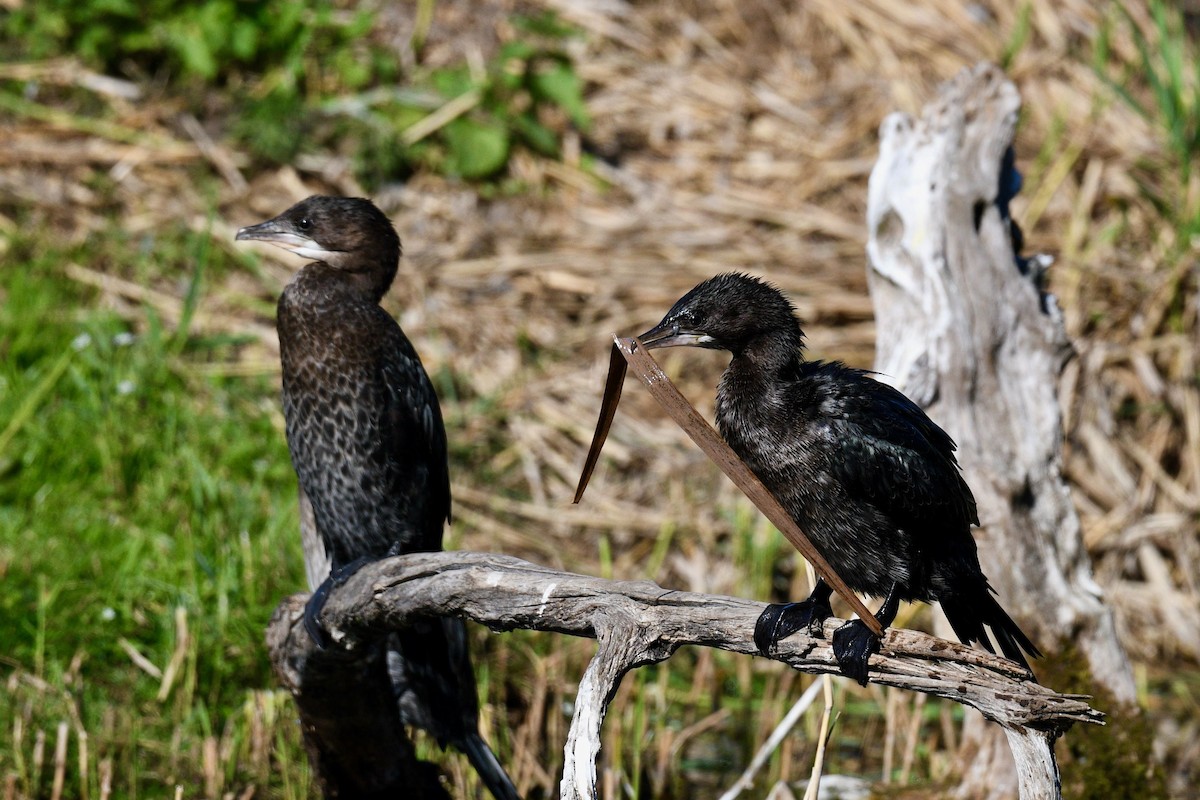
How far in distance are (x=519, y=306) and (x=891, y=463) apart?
4.01 meters

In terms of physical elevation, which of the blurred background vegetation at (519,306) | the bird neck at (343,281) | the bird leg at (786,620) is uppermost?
the bird leg at (786,620)

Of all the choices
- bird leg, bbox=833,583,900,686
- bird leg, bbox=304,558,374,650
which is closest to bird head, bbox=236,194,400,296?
bird leg, bbox=304,558,374,650

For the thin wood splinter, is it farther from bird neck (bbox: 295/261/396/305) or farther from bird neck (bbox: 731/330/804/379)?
bird neck (bbox: 295/261/396/305)

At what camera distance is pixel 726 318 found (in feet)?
9.49

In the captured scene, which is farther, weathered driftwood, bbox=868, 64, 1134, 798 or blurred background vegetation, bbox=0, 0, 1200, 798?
blurred background vegetation, bbox=0, 0, 1200, 798

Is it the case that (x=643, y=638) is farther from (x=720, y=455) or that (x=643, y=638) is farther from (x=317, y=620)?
(x=317, y=620)

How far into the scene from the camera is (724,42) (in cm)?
817

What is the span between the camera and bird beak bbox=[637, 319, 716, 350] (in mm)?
2865

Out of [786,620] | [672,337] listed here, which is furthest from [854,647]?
[672,337]

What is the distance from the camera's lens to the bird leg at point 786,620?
2.61 meters

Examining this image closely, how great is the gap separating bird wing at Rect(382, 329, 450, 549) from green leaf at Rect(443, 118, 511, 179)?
339 cm

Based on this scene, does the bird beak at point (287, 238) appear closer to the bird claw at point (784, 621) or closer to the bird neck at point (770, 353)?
the bird neck at point (770, 353)

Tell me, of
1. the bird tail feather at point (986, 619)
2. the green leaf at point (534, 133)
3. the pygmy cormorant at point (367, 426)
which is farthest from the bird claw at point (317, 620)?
the green leaf at point (534, 133)

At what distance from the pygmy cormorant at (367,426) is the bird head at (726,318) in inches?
41.6
